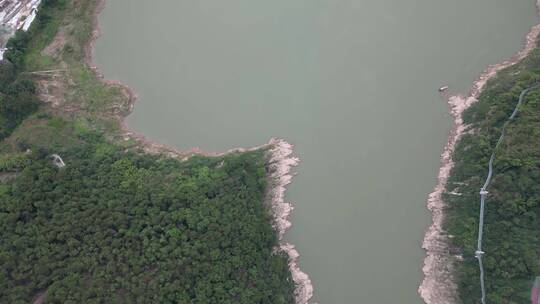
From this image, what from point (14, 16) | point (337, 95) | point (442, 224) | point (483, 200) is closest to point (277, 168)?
point (337, 95)

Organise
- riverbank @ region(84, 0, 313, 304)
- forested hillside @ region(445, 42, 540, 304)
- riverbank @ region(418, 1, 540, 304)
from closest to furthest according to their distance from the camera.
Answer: forested hillside @ region(445, 42, 540, 304) → riverbank @ region(418, 1, 540, 304) → riverbank @ region(84, 0, 313, 304)

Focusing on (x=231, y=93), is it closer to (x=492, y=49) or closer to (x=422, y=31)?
(x=422, y=31)

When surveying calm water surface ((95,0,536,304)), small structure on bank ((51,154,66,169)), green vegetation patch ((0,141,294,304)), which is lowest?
green vegetation patch ((0,141,294,304))

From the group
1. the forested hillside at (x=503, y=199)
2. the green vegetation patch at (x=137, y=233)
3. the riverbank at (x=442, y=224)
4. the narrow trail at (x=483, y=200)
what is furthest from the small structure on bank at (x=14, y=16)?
the narrow trail at (x=483, y=200)

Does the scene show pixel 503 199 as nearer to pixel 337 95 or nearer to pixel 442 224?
pixel 442 224

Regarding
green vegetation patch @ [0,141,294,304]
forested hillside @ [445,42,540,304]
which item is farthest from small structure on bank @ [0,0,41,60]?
forested hillside @ [445,42,540,304]

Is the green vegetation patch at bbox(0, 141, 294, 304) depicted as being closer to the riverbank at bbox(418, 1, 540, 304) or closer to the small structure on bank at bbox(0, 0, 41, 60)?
the riverbank at bbox(418, 1, 540, 304)

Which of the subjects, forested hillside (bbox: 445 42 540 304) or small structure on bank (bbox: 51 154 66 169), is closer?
forested hillside (bbox: 445 42 540 304)
